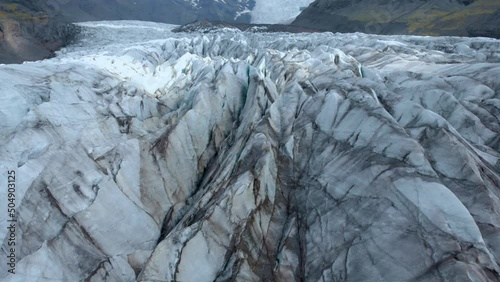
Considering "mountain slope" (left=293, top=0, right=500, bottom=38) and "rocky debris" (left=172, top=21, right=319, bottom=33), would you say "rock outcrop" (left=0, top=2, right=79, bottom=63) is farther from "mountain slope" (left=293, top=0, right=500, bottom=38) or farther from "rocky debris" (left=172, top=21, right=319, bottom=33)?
"mountain slope" (left=293, top=0, right=500, bottom=38)

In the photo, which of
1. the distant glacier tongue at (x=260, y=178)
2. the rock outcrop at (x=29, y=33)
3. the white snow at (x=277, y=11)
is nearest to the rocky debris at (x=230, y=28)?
the rock outcrop at (x=29, y=33)

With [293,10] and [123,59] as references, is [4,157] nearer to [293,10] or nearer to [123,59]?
[123,59]

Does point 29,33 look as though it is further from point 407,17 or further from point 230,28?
point 407,17

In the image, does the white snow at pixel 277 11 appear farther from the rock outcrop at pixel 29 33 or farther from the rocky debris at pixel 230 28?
the rock outcrop at pixel 29 33

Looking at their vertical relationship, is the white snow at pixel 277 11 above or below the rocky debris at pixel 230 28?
above

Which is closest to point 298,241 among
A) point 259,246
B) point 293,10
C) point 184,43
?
point 259,246
